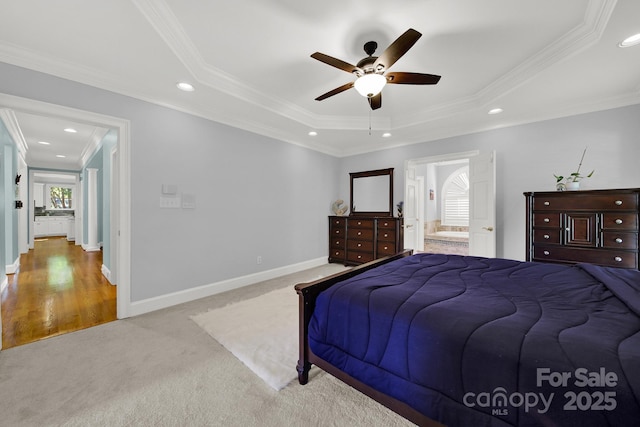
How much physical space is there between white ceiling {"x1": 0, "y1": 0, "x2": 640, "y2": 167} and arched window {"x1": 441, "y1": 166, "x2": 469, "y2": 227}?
5357 mm

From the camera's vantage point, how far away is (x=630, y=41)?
6.68ft

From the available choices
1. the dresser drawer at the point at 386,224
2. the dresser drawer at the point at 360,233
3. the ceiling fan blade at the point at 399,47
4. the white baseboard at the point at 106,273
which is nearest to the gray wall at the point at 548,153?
the dresser drawer at the point at 386,224

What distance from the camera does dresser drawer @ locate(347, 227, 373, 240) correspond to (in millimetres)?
4836

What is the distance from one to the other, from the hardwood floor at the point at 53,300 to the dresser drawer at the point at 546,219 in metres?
5.02

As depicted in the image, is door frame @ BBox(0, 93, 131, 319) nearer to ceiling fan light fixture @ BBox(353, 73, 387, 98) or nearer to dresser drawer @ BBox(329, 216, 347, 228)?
ceiling fan light fixture @ BBox(353, 73, 387, 98)

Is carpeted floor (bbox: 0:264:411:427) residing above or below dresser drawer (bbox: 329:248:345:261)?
below

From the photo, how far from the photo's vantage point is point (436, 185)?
29.2ft

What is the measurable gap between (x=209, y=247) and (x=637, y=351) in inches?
144

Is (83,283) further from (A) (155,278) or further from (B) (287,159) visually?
(B) (287,159)

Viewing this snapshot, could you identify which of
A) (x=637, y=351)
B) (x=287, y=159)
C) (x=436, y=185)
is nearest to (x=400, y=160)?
(x=287, y=159)

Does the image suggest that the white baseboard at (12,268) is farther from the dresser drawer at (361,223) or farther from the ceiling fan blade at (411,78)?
Result: the ceiling fan blade at (411,78)

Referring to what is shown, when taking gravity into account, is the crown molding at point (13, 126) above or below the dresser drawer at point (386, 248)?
above

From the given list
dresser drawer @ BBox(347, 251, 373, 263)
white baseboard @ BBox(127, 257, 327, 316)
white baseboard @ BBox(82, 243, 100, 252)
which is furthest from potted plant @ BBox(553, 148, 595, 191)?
white baseboard @ BBox(82, 243, 100, 252)

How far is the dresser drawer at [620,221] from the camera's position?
8.33 ft
